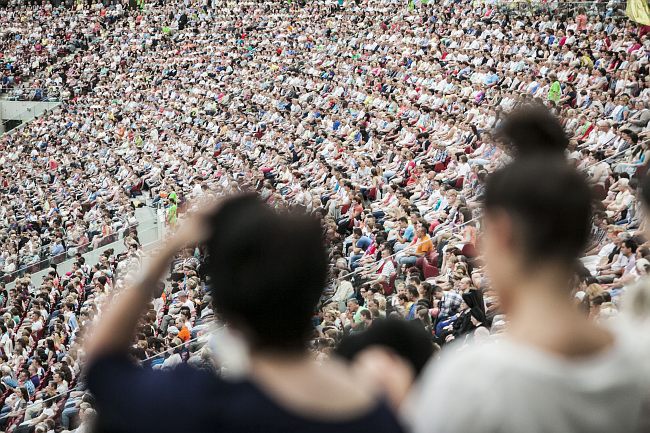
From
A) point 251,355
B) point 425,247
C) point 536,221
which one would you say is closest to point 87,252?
point 425,247

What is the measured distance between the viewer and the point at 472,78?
18.5 meters

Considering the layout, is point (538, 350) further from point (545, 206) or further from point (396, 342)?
point (396, 342)

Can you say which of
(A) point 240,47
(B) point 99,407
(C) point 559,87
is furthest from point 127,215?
(B) point 99,407

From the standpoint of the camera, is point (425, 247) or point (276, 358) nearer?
point (276, 358)

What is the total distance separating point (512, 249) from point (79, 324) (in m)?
12.2

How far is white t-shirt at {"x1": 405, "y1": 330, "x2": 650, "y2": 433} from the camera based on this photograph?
51.5 inches

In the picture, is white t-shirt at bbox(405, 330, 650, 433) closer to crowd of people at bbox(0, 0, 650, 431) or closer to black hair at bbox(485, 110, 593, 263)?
black hair at bbox(485, 110, 593, 263)

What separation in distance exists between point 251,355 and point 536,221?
523mm

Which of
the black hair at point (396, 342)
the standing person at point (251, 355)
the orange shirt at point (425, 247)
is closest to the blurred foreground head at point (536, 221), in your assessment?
the standing person at point (251, 355)

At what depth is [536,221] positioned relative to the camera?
56.0 inches

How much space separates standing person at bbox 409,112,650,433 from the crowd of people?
0.23m

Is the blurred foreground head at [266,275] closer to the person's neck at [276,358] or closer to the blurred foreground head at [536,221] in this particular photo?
the person's neck at [276,358]

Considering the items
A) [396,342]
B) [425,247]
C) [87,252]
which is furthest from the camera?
[87,252]

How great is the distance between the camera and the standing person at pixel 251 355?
4.38ft
